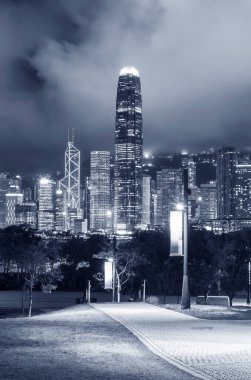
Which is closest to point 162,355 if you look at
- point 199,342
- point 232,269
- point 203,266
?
point 199,342

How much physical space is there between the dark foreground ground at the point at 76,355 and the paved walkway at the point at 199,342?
333 mm

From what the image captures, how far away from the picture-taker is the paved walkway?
428 inches

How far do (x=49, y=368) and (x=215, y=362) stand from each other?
116 inches

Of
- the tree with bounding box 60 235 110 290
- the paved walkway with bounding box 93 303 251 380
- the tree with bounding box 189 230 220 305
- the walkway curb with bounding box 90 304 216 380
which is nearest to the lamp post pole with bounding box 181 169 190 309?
the paved walkway with bounding box 93 303 251 380

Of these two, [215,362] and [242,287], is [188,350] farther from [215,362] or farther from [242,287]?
[242,287]

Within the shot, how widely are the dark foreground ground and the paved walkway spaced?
0.33 meters

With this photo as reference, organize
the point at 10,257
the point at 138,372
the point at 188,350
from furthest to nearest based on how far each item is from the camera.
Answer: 1. the point at 10,257
2. the point at 188,350
3. the point at 138,372

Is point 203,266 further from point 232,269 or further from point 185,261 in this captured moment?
point 185,261

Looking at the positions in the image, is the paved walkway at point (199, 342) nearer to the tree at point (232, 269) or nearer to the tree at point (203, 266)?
the tree at point (203, 266)

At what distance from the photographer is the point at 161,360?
1181cm

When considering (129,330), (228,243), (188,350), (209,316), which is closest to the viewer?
(188,350)

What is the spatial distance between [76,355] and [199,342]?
3.23 meters

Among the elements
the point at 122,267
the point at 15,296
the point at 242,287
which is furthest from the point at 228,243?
the point at 15,296

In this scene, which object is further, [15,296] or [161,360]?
[15,296]
